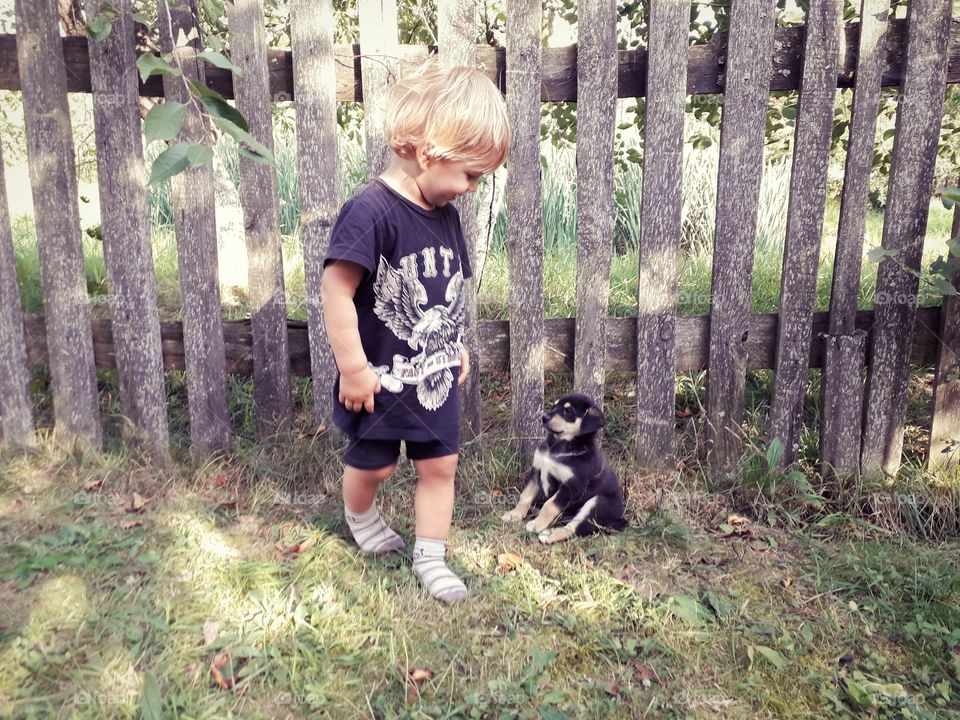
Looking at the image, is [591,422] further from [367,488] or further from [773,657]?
[773,657]

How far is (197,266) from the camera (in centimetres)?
332

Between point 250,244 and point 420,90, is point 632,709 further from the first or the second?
point 250,244

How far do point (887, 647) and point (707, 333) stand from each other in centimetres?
148

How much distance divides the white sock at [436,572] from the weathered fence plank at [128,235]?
144cm

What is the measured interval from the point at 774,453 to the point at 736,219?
3.45 ft

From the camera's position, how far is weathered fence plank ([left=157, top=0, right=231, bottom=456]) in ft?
10.5

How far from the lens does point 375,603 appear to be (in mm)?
2555

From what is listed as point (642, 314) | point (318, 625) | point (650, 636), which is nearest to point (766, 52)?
point (642, 314)

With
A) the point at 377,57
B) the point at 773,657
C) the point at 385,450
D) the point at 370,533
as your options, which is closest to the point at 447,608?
the point at 370,533

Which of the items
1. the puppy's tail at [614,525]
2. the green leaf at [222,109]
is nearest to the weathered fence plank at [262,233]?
the green leaf at [222,109]

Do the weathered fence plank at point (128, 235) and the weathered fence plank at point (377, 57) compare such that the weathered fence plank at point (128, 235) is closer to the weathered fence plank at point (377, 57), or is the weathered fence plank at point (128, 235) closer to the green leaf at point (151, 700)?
the weathered fence plank at point (377, 57)

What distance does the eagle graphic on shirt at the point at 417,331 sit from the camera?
97.5 inches

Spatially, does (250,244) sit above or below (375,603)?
above

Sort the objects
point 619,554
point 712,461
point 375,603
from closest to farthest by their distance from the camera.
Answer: point 375,603
point 619,554
point 712,461
